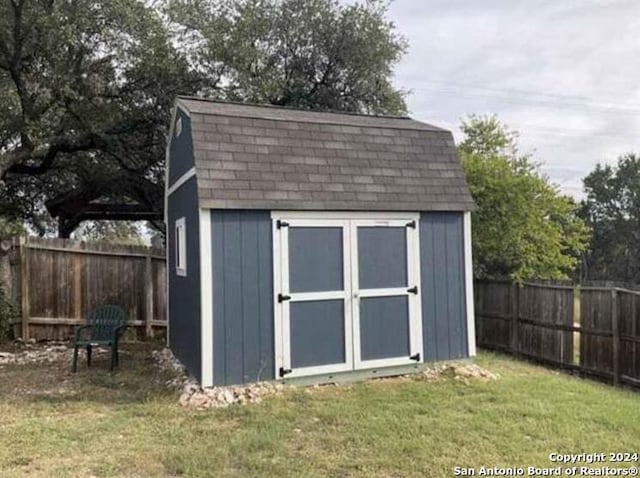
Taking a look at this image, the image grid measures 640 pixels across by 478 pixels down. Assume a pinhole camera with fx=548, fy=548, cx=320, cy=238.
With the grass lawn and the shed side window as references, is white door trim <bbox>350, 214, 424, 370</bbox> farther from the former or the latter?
the shed side window

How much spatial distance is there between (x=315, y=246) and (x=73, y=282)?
4.72 metres

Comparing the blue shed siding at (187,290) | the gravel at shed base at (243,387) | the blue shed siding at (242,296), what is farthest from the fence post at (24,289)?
the blue shed siding at (242,296)

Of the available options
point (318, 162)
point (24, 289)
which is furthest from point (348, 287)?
point (24, 289)

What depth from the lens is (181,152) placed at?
6.41 metres

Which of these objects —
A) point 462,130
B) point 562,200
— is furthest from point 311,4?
point 562,200

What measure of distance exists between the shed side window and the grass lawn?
1.39m

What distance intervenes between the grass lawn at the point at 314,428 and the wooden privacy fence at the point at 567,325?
936mm

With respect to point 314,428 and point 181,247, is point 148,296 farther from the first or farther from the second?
point 314,428

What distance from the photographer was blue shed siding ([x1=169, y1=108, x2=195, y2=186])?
232 inches

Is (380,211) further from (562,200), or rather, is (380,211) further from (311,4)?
(311,4)

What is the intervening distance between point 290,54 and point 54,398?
832cm

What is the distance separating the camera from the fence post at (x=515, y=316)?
7.99m

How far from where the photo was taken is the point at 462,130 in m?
10.6

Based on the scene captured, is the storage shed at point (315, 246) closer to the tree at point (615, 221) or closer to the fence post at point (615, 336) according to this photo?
the fence post at point (615, 336)
